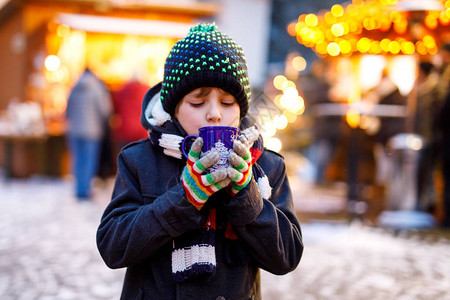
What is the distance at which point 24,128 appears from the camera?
8.67 meters

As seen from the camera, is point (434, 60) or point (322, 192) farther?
point (322, 192)

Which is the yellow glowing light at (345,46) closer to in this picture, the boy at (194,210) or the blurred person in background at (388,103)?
the blurred person in background at (388,103)

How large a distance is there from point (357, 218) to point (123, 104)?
4347 millimetres

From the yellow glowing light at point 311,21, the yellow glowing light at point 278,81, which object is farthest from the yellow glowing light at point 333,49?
the yellow glowing light at point 278,81

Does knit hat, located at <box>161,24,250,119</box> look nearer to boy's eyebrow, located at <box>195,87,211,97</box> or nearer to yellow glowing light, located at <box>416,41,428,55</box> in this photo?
boy's eyebrow, located at <box>195,87,211,97</box>

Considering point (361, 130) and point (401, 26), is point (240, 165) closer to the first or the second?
point (401, 26)

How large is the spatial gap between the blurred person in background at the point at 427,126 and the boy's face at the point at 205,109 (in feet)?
15.9

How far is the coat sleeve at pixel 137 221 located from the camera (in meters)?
1.25

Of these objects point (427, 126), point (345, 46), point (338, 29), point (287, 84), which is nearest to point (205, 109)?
point (338, 29)

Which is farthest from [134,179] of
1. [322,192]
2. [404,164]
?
[322,192]

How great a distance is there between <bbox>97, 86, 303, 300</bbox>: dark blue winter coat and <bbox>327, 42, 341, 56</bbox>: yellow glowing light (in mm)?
3983

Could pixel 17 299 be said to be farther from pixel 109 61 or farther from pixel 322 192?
pixel 109 61

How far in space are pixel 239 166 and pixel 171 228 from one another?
253mm

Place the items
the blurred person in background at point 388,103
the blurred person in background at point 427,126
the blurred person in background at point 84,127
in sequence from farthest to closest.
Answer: the blurred person in background at point 388,103 < the blurred person in background at point 84,127 < the blurred person in background at point 427,126
